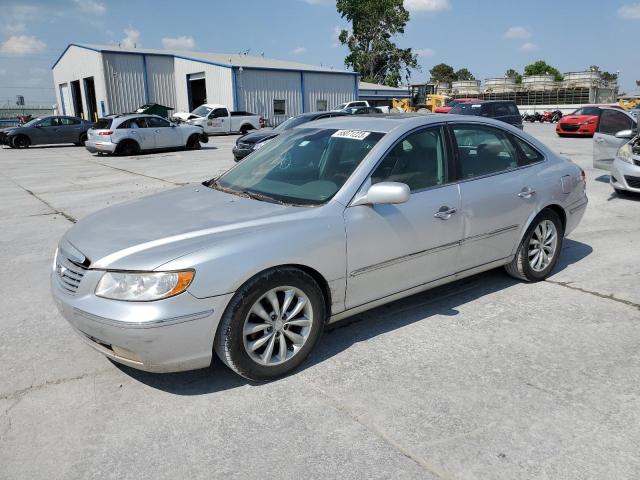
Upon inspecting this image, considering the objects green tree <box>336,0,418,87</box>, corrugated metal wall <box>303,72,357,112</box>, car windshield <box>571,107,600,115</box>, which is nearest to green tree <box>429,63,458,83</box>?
green tree <box>336,0,418,87</box>

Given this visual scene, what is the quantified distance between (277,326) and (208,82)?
3489 centimetres

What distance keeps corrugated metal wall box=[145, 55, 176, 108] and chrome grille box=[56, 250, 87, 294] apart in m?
35.8

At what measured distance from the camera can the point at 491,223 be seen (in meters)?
4.35

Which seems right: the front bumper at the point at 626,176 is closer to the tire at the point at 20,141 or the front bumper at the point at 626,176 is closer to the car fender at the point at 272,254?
the car fender at the point at 272,254

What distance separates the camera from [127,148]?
64.7 feet

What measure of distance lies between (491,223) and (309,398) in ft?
7.07

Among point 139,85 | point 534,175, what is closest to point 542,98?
point 139,85

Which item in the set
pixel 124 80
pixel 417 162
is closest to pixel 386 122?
pixel 417 162

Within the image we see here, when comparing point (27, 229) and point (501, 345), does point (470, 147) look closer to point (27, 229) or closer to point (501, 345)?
point (501, 345)

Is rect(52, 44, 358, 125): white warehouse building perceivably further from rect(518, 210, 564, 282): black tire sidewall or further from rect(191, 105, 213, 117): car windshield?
rect(518, 210, 564, 282): black tire sidewall

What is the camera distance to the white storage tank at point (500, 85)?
6194 centimetres

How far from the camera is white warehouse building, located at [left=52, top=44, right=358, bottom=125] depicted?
34.4 m

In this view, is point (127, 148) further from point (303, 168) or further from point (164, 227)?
point (164, 227)

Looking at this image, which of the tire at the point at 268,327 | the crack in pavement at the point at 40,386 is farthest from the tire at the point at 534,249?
the crack in pavement at the point at 40,386
